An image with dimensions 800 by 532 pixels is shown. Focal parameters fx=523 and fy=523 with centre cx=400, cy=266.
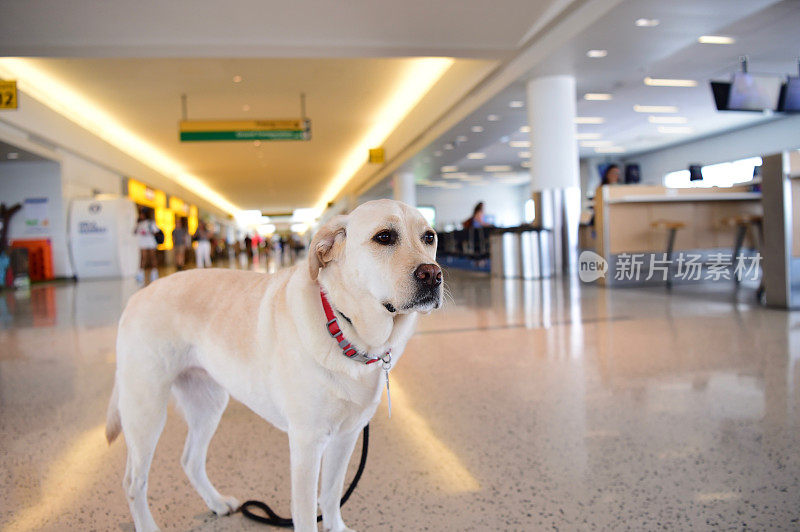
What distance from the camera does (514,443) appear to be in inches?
79.7

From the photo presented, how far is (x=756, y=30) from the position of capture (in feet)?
26.5

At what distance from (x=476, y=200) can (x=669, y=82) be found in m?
21.1

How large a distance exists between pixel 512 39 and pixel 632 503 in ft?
25.9

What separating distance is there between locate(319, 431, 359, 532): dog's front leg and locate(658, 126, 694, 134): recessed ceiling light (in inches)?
721

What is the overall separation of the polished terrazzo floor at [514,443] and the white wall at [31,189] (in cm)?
1212

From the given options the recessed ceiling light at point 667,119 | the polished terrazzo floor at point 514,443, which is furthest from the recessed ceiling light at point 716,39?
the recessed ceiling light at point 667,119

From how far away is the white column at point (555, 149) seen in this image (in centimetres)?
901

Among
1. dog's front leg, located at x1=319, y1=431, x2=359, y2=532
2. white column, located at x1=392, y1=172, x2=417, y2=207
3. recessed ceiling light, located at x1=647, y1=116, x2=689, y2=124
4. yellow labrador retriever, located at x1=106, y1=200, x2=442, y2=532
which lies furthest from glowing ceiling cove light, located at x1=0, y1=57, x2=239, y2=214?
recessed ceiling light, located at x1=647, y1=116, x2=689, y2=124

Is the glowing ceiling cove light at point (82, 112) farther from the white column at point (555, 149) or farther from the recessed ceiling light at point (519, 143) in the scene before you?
the recessed ceiling light at point (519, 143)

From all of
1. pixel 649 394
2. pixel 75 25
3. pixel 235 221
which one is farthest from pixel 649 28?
pixel 235 221

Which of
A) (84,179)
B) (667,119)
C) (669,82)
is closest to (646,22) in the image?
(669,82)

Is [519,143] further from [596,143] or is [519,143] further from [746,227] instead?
[746,227]

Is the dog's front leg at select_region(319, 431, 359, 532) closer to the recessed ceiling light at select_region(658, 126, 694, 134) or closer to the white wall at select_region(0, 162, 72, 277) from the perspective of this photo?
the white wall at select_region(0, 162, 72, 277)

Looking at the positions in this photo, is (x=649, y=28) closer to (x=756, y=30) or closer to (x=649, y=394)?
(x=756, y=30)
